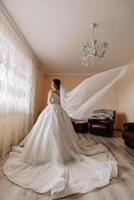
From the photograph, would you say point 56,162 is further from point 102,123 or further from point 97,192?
point 102,123

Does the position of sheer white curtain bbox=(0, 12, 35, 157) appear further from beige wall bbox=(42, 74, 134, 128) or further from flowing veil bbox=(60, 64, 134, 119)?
beige wall bbox=(42, 74, 134, 128)

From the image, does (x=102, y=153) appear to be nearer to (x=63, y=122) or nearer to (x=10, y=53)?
(x=63, y=122)

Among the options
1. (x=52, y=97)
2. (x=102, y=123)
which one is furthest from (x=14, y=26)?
(x=102, y=123)

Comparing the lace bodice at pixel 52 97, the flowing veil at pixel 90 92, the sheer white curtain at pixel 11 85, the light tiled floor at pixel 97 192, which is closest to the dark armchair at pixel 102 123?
the sheer white curtain at pixel 11 85

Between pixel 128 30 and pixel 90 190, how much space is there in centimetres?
304

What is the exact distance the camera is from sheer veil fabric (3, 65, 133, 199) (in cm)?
195

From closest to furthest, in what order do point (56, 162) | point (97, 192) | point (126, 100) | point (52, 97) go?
point (97, 192)
point (56, 162)
point (52, 97)
point (126, 100)

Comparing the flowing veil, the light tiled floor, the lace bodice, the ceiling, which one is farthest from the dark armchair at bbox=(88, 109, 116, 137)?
the light tiled floor

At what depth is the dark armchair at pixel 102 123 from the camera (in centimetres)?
550

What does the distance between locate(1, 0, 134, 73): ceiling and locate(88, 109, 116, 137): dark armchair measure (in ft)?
7.34

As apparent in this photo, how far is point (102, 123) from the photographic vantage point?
18.6ft

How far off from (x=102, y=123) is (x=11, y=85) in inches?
141

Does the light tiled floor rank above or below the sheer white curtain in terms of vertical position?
below

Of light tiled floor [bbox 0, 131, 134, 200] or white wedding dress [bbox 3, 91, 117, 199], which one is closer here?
light tiled floor [bbox 0, 131, 134, 200]
